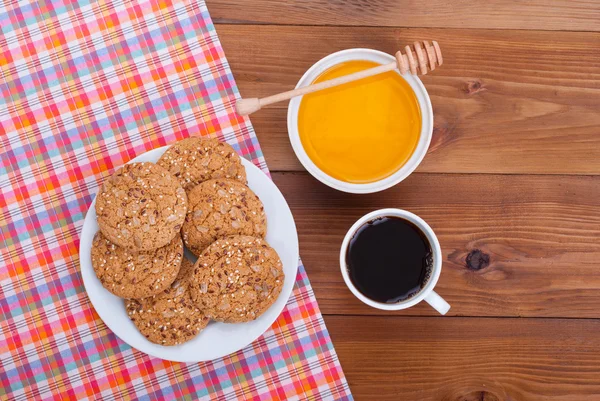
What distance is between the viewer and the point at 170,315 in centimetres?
116

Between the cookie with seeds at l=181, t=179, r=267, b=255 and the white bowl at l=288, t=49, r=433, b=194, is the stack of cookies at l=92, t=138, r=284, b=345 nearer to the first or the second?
the cookie with seeds at l=181, t=179, r=267, b=255

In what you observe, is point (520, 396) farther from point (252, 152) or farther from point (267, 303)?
point (252, 152)

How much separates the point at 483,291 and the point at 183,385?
70 cm

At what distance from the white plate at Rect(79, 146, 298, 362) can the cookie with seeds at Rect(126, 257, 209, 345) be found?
0.07 feet

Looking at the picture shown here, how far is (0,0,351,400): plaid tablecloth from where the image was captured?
130cm

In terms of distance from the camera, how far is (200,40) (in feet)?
4.30

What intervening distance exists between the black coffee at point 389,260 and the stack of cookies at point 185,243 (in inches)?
7.4

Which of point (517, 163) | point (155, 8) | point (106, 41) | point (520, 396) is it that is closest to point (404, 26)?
point (517, 163)

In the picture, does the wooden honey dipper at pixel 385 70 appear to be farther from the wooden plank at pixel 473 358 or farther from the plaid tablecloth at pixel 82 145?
the wooden plank at pixel 473 358

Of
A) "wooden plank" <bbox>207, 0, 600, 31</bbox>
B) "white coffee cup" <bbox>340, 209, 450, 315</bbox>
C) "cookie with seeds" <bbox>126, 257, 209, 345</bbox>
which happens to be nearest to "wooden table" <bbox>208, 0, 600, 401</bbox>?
"wooden plank" <bbox>207, 0, 600, 31</bbox>

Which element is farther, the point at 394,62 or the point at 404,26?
the point at 404,26

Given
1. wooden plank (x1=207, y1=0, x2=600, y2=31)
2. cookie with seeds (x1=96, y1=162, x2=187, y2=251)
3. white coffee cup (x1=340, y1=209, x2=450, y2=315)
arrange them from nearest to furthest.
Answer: cookie with seeds (x1=96, y1=162, x2=187, y2=251) → white coffee cup (x1=340, y1=209, x2=450, y2=315) → wooden plank (x1=207, y1=0, x2=600, y2=31)

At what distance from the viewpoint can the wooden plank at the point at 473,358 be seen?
4.42 ft

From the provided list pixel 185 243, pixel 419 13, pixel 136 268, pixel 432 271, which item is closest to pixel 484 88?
pixel 419 13
